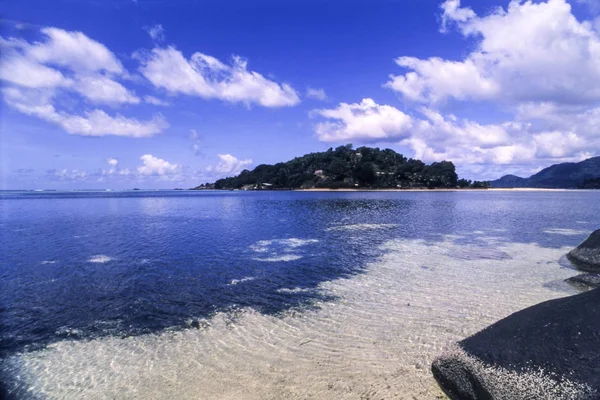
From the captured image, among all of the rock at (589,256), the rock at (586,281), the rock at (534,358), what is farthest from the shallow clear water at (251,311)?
the rock at (589,256)

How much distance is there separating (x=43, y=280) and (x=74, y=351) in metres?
10.3

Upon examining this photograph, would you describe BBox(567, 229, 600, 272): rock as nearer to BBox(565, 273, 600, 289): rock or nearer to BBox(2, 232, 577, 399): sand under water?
BBox(565, 273, 600, 289): rock

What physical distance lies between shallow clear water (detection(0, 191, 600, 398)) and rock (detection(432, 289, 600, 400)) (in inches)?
42.6

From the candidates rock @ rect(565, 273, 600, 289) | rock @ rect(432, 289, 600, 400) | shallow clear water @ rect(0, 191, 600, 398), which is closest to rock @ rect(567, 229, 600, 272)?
shallow clear water @ rect(0, 191, 600, 398)

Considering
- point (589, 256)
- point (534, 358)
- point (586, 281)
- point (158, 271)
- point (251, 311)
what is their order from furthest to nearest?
point (589, 256) < point (158, 271) < point (586, 281) < point (251, 311) < point (534, 358)

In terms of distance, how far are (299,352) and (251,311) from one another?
403cm

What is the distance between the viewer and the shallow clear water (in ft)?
28.0

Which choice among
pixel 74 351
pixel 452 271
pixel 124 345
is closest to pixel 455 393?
pixel 124 345

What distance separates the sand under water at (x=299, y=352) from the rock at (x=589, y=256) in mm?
5128

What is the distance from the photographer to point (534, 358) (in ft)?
21.7

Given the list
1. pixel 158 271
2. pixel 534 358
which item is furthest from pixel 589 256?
pixel 158 271

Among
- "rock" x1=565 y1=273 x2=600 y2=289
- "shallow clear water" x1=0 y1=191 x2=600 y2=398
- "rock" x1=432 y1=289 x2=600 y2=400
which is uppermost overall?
"rock" x1=432 y1=289 x2=600 y2=400

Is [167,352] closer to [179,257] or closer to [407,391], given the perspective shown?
[407,391]

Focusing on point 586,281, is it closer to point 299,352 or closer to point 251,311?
point 299,352
